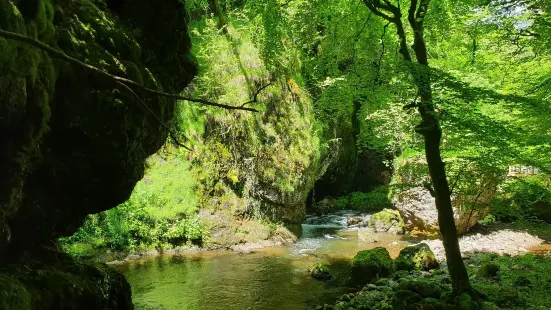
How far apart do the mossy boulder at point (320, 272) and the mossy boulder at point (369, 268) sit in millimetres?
727

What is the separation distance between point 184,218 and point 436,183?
9.54 m

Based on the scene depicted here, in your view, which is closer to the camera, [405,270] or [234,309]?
[234,309]

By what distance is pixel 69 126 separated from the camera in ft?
15.7

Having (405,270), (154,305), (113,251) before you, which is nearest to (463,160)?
(405,270)

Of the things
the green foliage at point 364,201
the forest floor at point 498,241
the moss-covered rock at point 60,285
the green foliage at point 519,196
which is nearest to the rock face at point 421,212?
the forest floor at point 498,241

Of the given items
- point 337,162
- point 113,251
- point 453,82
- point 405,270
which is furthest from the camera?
point 337,162

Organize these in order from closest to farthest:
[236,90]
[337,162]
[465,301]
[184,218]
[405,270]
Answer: [465,301], [405,270], [184,218], [236,90], [337,162]

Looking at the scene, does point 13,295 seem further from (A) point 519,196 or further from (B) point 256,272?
(A) point 519,196

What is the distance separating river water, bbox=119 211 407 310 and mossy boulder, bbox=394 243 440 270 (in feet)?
4.90

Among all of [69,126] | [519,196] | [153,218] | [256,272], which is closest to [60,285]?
[69,126]

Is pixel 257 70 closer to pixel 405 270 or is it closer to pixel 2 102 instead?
pixel 405 270

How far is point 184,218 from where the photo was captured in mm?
14438

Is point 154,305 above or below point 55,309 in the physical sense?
below

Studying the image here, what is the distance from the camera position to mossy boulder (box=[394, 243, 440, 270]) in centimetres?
1136
